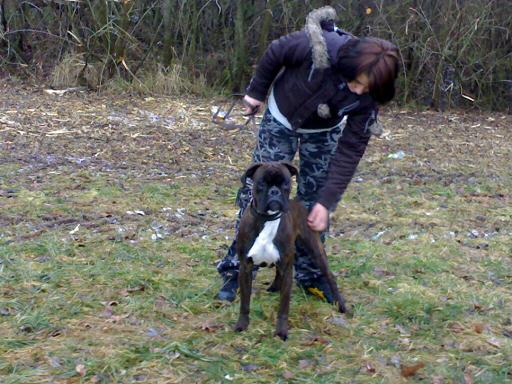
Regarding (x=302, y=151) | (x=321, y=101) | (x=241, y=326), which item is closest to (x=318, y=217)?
(x=302, y=151)

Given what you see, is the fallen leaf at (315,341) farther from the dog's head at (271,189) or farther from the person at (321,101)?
the dog's head at (271,189)

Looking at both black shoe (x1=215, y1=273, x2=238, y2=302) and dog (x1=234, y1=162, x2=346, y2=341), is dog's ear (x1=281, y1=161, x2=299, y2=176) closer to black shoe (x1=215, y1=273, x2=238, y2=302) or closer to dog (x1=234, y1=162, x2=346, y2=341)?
dog (x1=234, y1=162, x2=346, y2=341)

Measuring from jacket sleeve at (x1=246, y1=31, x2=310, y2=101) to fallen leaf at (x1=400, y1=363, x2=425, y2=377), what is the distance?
1739 mm

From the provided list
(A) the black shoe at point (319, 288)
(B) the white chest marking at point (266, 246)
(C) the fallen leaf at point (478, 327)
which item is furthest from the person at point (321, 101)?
(C) the fallen leaf at point (478, 327)

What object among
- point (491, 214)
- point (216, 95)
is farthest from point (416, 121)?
point (491, 214)

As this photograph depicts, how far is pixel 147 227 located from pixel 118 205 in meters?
0.73

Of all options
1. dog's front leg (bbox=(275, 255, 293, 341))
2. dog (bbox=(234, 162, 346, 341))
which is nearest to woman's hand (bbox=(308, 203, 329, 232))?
dog (bbox=(234, 162, 346, 341))

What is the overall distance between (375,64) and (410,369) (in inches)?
64.2

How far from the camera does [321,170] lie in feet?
16.2

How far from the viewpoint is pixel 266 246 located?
174 inches

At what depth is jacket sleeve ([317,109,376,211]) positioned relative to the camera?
4.55 meters

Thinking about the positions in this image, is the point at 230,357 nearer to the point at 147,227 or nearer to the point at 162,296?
the point at 162,296

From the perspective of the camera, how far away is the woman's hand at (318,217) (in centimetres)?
455

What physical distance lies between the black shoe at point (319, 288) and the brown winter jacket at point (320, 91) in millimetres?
763
